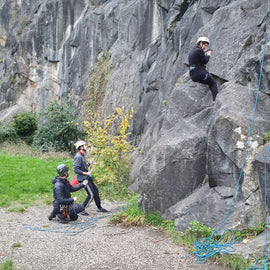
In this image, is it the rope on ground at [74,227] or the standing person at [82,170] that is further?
the standing person at [82,170]

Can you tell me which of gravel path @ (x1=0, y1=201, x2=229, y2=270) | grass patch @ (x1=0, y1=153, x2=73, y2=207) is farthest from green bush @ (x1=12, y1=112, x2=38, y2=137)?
gravel path @ (x1=0, y1=201, x2=229, y2=270)

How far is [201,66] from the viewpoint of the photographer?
843 cm

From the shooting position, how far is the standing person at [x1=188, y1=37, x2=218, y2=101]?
824 centimetres

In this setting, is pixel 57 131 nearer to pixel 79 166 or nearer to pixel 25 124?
pixel 25 124

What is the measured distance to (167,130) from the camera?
8805 millimetres

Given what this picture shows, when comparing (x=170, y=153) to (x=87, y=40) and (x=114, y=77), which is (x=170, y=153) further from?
(x=87, y=40)

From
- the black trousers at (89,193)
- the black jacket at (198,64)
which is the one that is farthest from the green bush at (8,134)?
the black jacket at (198,64)

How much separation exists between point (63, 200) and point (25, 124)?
20.6m

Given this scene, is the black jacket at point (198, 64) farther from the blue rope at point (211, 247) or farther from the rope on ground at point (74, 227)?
the rope on ground at point (74, 227)

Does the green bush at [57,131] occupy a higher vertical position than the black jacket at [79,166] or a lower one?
lower

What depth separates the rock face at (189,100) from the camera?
652 centimetres

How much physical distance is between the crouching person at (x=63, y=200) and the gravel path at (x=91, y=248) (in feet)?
0.83

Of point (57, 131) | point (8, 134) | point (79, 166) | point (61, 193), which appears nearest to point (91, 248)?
point (61, 193)

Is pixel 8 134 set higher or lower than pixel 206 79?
lower
